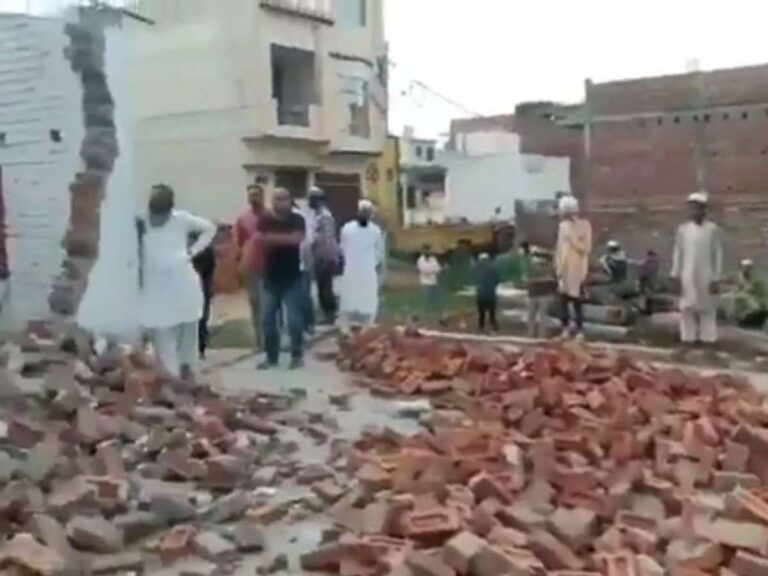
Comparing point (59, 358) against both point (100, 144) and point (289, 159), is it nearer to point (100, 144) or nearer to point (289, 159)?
point (100, 144)

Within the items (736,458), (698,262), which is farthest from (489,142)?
(736,458)

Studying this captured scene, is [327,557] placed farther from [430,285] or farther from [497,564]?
[430,285]

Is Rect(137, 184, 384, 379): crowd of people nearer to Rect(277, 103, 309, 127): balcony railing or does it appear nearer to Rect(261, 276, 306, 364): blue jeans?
Rect(261, 276, 306, 364): blue jeans

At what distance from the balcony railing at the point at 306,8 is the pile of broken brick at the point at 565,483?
19.7 metres

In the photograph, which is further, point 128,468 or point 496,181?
point 496,181

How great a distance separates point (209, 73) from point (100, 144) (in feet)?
55.8

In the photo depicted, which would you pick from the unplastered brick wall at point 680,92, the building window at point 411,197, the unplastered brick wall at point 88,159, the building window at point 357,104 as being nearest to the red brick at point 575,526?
the unplastered brick wall at point 88,159

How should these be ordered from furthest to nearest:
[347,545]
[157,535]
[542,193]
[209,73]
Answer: [542,193]
[209,73]
[157,535]
[347,545]

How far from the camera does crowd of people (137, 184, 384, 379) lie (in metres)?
8.56

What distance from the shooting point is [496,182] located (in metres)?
37.8

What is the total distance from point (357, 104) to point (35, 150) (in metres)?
20.1

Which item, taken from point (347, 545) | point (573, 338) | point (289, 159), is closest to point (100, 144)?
point (573, 338)

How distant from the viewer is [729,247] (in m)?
17.7

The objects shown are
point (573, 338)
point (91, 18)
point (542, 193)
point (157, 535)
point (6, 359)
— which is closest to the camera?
point (157, 535)
